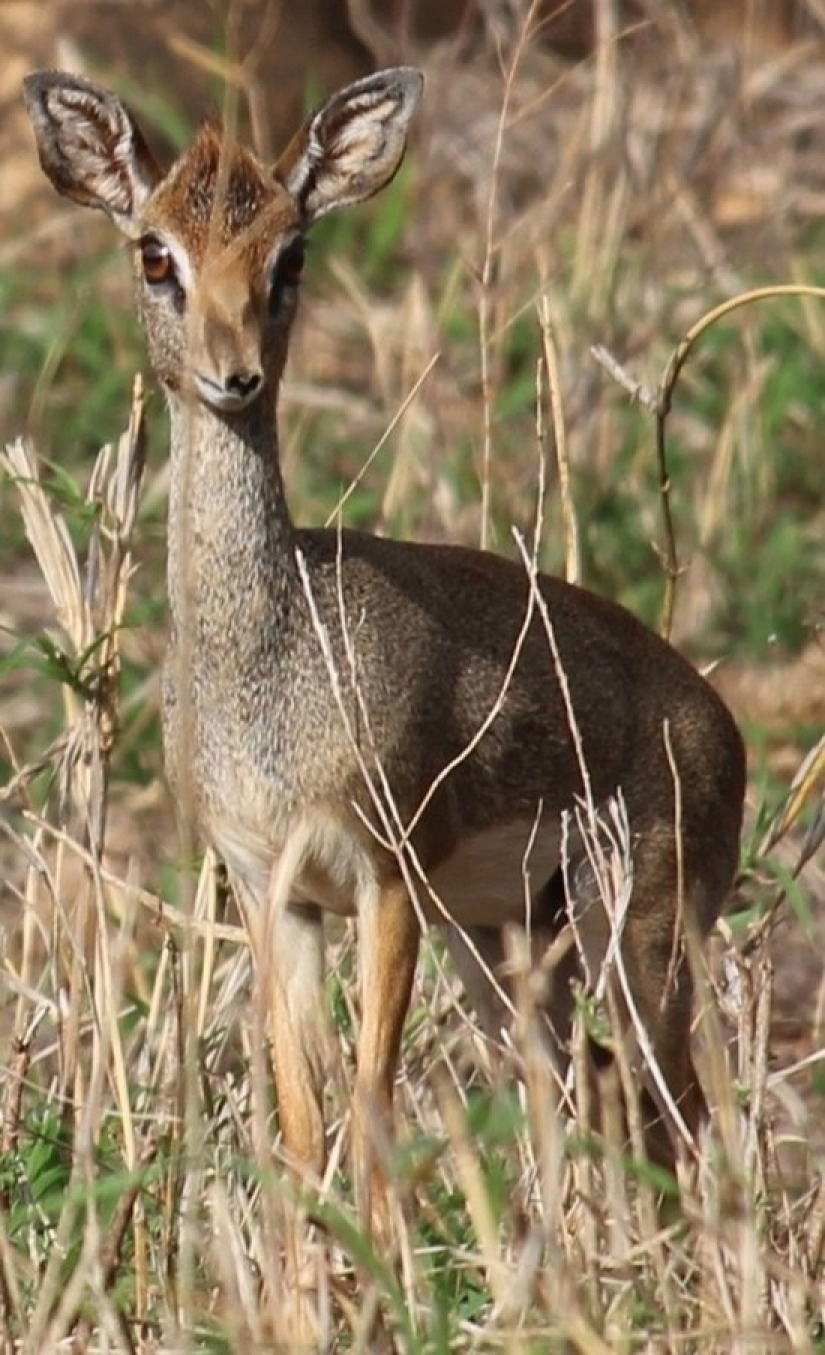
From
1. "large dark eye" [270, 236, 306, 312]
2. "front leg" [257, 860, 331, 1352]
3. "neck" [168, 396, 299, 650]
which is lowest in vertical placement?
"front leg" [257, 860, 331, 1352]

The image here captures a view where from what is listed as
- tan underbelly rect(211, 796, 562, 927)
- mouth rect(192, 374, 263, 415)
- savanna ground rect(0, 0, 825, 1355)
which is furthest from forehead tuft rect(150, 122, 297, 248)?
tan underbelly rect(211, 796, 562, 927)

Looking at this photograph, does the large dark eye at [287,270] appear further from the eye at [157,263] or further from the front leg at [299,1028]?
the front leg at [299,1028]

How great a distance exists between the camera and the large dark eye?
4.96 meters

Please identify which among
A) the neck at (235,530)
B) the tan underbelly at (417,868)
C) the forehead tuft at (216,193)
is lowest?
the tan underbelly at (417,868)

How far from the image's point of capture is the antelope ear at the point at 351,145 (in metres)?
5.21

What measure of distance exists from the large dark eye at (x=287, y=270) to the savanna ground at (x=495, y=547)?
32 cm

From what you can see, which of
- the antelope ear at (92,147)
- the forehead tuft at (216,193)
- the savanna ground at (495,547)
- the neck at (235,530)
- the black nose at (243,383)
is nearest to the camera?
the savanna ground at (495,547)

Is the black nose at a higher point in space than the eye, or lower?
lower

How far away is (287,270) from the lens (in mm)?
5012

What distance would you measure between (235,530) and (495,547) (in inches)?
88.3

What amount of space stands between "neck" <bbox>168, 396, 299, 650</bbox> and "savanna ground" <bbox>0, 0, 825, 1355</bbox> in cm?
16

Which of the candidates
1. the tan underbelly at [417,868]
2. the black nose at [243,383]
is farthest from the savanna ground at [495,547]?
the black nose at [243,383]

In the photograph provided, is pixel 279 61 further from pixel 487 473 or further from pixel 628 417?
pixel 487 473

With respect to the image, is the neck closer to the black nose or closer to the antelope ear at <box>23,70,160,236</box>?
the black nose
